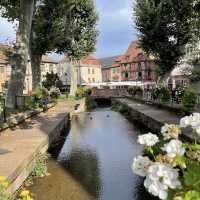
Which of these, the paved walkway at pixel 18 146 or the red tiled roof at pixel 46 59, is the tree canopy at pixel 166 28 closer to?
the paved walkway at pixel 18 146

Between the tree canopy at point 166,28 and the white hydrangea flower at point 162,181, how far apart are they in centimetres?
3198

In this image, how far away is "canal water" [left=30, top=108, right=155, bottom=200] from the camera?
895cm

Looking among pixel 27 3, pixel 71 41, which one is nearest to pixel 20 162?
pixel 27 3

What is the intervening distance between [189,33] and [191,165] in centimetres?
3279

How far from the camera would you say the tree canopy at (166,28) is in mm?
34406

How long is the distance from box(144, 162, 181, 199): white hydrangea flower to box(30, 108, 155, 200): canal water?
5787 millimetres

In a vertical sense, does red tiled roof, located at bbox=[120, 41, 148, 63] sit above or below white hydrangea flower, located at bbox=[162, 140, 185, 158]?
above

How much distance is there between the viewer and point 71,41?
146 feet

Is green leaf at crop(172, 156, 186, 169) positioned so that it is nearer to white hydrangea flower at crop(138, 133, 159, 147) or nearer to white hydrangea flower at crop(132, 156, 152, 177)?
white hydrangea flower at crop(132, 156, 152, 177)

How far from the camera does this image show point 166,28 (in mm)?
34875

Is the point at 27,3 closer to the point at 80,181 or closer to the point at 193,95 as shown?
the point at 193,95

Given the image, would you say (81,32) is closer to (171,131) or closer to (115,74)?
(171,131)

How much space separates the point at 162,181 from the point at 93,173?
322 inches

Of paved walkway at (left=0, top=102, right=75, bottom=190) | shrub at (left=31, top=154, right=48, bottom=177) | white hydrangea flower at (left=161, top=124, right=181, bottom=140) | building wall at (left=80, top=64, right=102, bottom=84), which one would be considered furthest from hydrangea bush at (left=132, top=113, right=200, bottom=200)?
building wall at (left=80, top=64, right=102, bottom=84)
